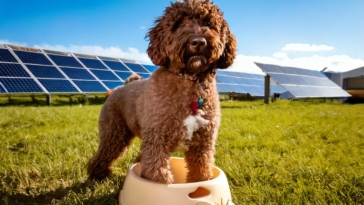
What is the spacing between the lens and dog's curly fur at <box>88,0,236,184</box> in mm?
2340

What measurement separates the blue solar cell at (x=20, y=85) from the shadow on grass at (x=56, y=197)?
10.6 m

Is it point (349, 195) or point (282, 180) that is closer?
point (349, 195)

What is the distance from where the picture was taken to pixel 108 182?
11.1 ft

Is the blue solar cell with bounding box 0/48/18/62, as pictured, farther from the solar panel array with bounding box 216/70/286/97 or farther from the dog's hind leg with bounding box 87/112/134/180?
the dog's hind leg with bounding box 87/112/134/180

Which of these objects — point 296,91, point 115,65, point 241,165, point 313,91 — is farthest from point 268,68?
point 241,165

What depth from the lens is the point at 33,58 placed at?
1574 centimetres

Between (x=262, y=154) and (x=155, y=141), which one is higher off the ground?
(x=155, y=141)

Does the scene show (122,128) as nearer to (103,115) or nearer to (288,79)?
(103,115)

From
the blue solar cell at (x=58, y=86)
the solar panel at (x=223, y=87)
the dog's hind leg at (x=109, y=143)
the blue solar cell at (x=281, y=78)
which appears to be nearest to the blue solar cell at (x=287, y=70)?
the blue solar cell at (x=281, y=78)

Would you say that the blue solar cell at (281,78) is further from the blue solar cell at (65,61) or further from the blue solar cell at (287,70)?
the blue solar cell at (65,61)

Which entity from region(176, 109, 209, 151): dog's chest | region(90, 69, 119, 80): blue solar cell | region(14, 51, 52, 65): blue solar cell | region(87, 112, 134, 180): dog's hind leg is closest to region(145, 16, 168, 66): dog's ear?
region(176, 109, 209, 151): dog's chest

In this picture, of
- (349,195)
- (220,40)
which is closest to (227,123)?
(349,195)

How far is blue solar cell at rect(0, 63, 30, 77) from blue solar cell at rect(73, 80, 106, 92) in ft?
7.35

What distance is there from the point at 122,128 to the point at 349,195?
237 centimetres
